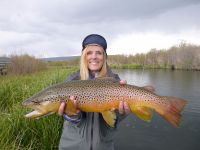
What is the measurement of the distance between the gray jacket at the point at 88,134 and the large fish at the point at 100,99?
0.21 meters

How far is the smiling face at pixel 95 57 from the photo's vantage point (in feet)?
11.7

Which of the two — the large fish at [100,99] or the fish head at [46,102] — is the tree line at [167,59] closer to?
the large fish at [100,99]

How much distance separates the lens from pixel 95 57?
355cm

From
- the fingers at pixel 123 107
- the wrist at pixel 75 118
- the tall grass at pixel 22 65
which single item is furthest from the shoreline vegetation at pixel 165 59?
the wrist at pixel 75 118

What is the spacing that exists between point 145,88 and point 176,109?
1.43 ft

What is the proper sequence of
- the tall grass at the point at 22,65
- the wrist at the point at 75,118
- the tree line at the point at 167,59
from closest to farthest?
the wrist at the point at 75,118
the tall grass at the point at 22,65
the tree line at the point at 167,59

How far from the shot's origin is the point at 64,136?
337 cm

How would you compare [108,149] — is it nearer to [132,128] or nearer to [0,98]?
[0,98]

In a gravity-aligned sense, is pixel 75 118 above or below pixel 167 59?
above

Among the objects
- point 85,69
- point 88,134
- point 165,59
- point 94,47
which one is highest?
point 94,47

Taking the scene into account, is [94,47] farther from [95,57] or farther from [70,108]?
[70,108]

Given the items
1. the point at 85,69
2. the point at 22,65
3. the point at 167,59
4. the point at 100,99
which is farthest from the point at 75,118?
the point at 167,59

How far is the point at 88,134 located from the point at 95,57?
0.98m

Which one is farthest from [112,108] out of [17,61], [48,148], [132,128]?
[17,61]
